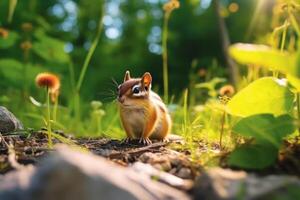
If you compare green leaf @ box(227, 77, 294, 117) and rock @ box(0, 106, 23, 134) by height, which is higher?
green leaf @ box(227, 77, 294, 117)

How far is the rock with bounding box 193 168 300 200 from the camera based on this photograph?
1977mm

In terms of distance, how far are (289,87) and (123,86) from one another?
1208 millimetres

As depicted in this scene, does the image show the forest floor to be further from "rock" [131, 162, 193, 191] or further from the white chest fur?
the white chest fur

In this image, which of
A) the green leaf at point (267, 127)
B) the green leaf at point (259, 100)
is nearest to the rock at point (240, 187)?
the green leaf at point (267, 127)

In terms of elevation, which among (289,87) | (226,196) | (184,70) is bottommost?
(184,70)

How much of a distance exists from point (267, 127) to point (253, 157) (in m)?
0.16

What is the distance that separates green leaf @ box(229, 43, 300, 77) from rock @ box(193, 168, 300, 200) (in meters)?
0.38

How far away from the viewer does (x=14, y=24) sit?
8953mm

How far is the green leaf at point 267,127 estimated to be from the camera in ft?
8.49

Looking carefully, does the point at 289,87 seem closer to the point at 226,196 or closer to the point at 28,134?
the point at 226,196

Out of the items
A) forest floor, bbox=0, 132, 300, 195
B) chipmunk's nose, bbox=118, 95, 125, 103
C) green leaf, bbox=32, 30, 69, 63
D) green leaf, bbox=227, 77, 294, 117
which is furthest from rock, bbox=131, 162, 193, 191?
green leaf, bbox=32, 30, 69, 63

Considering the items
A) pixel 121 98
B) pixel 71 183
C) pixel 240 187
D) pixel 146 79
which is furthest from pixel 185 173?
pixel 146 79

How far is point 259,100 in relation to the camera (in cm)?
277

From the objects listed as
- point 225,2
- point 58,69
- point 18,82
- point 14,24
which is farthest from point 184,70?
point 18,82
